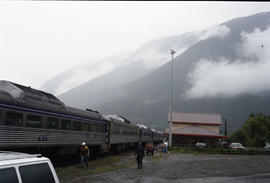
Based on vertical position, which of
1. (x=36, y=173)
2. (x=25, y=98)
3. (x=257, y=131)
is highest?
(x=25, y=98)

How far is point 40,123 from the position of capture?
15844 millimetres

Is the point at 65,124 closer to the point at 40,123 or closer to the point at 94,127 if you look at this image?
the point at 40,123

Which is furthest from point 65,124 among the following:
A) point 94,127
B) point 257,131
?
point 257,131

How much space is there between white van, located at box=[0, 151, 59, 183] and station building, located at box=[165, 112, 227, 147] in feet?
177

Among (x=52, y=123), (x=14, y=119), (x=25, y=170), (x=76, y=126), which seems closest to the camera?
(x=25, y=170)

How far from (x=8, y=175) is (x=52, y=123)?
42.3 ft

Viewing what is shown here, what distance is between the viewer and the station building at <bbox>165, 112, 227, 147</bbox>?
6053cm

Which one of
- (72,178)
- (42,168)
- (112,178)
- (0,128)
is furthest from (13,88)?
(42,168)

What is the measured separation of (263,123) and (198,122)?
134 ft

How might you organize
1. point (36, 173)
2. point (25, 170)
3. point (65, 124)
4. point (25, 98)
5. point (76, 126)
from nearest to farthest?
point (25, 170), point (36, 173), point (25, 98), point (65, 124), point (76, 126)

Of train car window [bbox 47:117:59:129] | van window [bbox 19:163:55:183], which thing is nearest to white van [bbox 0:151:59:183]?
van window [bbox 19:163:55:183]

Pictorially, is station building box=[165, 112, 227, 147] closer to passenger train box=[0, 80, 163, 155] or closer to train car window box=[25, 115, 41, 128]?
passenger train box=[0, 80, 163, 155]

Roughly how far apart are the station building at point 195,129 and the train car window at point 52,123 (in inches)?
1693

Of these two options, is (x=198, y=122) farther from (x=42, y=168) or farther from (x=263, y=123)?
(x=42, y=168)
